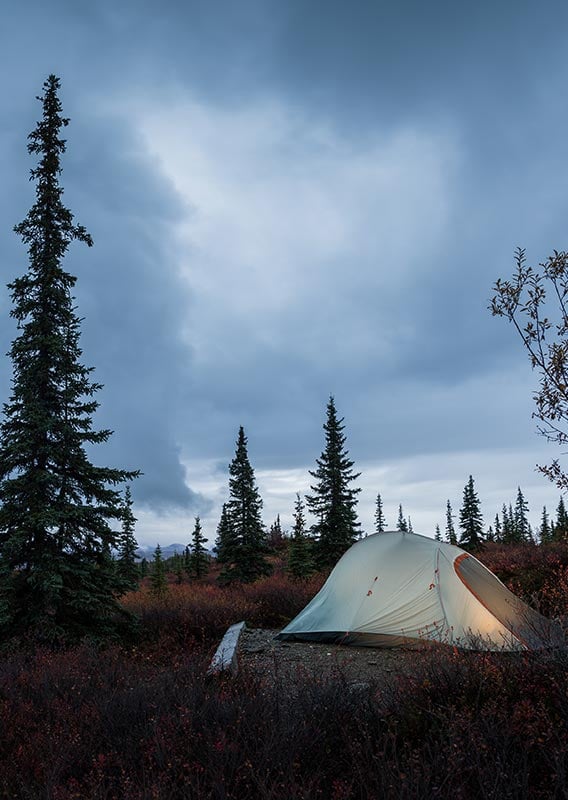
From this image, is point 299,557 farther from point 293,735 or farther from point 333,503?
point 293,735

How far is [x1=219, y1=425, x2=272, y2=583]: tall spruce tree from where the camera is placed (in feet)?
105

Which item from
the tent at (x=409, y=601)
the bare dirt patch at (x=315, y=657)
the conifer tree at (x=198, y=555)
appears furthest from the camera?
the conifer tree at (x=198, y=555)

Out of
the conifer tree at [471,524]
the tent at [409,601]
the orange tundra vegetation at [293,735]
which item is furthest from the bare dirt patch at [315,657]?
the conifer tree at [471,524]

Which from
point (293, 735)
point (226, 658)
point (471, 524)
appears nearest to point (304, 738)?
point (293, 735)

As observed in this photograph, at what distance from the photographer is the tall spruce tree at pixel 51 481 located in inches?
451

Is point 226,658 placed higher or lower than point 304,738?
lower

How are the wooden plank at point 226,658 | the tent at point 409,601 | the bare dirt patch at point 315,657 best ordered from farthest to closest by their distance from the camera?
the tent at point 409,601 < the bare dirt patch at point 315,657 < the wooden plank at point 226,658

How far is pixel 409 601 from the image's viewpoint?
10789mm

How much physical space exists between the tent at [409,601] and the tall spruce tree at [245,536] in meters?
20.5

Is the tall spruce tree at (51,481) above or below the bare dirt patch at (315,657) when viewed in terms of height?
above

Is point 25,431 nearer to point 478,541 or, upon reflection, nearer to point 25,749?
point 25,749

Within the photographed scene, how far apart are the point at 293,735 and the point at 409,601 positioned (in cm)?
700

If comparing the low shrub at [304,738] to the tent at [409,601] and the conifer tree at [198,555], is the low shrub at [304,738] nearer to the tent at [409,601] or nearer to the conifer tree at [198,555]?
the tent at [409,601]

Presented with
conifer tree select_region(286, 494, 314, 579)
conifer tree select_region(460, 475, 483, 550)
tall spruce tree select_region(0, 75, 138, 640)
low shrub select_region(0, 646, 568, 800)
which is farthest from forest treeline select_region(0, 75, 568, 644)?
conifer tree select_region(460, 475, 483, 550)
